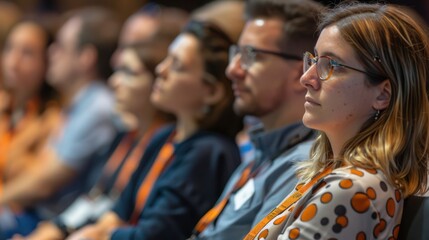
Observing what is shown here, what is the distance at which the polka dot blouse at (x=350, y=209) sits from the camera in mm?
1701

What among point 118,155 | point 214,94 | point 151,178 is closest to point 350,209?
point 214,94

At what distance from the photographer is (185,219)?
9.53 feet

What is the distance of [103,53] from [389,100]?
3.13 meters

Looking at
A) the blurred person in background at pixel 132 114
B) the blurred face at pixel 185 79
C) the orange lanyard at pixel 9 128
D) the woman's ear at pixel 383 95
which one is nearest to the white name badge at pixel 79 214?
the blurred person in background at pixel 132 114

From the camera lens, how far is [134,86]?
3.72 meters

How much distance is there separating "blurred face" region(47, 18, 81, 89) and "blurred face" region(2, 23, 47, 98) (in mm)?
142

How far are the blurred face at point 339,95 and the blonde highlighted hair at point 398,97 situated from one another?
0.07 feet

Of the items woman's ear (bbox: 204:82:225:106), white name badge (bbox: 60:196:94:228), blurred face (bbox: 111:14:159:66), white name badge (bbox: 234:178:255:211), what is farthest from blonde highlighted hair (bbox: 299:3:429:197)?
blurred face (bbox: 111:14:159:66)

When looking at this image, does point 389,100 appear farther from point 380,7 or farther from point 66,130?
point 66,130

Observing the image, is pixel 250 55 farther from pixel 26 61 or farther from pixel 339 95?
pixel 26 61

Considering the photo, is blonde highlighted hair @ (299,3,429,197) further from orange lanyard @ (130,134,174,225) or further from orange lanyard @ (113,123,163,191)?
orange lanyard @ (113,123,163,191)

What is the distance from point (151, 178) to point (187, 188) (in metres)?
0.36

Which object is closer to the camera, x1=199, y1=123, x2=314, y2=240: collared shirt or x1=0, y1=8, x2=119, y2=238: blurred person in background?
x1=199, y1=123, x2=314, y2=240: collared shirt

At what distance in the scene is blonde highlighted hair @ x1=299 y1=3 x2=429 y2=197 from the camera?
181 cm
